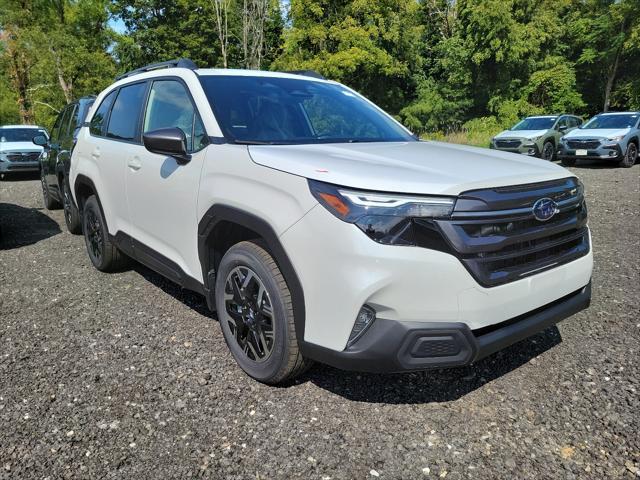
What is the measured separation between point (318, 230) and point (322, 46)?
30.6 meters

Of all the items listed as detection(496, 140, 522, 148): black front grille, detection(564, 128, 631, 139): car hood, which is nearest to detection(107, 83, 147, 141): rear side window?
detection(564, 128, 631, 139): car hood

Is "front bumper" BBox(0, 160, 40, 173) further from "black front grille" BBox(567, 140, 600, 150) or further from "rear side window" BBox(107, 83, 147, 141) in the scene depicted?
"black front grille" BBox(567, 140, 600, 150)

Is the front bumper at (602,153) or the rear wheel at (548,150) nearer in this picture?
the front bumper at (602,153)

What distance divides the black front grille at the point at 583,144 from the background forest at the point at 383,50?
12.2 metres

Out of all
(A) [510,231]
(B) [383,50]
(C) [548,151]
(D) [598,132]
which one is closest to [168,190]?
(A) [510,231]

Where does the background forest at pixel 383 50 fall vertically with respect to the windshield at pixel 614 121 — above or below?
above

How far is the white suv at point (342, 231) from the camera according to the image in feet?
7.25

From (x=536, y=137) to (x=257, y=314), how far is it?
15.3 metres

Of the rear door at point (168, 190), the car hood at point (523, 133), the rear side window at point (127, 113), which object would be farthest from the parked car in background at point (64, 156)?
the car hood at point (523, 133)

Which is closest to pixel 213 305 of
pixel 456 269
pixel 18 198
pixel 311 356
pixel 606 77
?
pixel 311 356

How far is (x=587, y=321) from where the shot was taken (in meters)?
3.77

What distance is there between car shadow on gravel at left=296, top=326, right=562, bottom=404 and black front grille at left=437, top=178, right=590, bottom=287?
841 millimetres

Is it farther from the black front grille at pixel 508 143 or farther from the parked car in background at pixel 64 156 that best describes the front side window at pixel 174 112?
the black front grille at pixel 508 143

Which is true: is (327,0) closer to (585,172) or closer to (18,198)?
(585,172)
